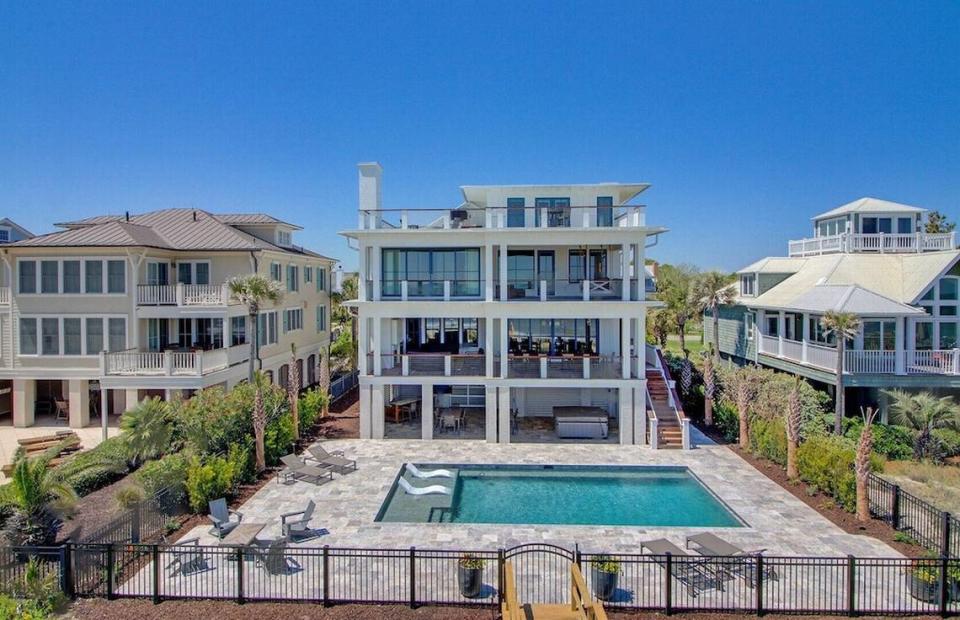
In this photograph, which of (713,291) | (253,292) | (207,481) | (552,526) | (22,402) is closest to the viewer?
(552,526)

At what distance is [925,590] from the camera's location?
395 inches

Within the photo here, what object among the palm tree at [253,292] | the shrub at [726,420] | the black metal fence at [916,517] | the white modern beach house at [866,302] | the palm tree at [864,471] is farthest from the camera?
the shrub at [726,420]

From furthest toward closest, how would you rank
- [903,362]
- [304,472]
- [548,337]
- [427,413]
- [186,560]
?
[548,337] → [427,413] → [903,362] → [304,472] → [186,560]

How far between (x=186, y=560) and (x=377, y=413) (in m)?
10.7

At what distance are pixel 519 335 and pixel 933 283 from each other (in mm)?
16982

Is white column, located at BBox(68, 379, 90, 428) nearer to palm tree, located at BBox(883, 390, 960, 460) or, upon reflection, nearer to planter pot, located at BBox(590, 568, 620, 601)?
planter pot, located at BBox(590, 568, 620, 601)

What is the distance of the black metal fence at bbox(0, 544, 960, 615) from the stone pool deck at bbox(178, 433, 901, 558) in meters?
1.18


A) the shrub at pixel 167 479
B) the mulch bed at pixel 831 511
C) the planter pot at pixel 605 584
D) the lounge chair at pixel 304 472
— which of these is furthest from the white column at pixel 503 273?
the planter pot at pixel 605 584

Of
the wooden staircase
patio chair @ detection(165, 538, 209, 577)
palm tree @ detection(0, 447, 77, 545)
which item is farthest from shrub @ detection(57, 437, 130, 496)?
the wooden staircase

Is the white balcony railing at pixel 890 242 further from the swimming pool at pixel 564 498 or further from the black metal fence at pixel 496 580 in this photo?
the black metal fence at pixel 496 580

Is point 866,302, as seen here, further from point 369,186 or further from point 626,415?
point 369,186

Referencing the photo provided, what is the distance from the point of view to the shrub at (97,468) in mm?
15523

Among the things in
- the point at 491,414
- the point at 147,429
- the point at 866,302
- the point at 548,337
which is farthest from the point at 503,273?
the point at 866,302

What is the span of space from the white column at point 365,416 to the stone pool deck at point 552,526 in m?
2.04
